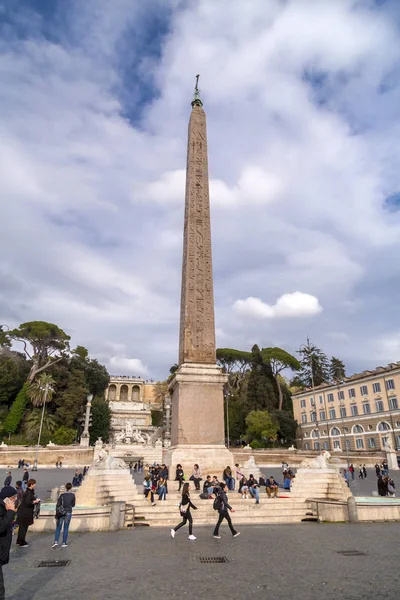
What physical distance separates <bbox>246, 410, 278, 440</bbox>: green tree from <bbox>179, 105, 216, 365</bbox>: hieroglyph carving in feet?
98.5

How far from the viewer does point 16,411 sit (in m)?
39.2

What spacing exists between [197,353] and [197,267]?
110 inches

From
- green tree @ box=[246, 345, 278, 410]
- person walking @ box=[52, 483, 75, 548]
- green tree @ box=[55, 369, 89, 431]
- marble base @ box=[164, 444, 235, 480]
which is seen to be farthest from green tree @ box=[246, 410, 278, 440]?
person walking @ box=[52, 483, 75, 548]

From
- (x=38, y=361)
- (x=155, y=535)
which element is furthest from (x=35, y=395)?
(x=155, y=535)

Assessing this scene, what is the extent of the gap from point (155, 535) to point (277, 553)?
8.23 feet

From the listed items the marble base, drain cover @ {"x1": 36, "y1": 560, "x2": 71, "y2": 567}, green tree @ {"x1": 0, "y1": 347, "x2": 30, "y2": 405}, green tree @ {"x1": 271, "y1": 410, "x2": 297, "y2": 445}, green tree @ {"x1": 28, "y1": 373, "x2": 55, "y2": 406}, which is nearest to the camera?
drain cover @ {"x1": 36, "y1": 560, "x2": 71, "y2": 567}

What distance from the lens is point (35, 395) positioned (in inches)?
1537

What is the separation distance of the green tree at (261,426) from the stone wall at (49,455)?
15788 millimetres

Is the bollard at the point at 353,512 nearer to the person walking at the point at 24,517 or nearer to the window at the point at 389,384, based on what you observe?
the person walking at the point at 24,517

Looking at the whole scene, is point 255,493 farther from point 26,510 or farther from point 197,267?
point 197,267

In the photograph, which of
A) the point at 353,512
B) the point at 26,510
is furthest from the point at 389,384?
the point at 26,510

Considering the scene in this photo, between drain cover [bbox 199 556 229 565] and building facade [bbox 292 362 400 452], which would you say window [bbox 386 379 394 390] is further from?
drain cover [bbox 199 556 229 565]

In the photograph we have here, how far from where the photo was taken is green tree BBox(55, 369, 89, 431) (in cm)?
4047

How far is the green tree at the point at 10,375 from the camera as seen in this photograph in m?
40.2
